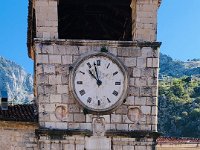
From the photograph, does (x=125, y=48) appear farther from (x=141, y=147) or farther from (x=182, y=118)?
(x=182, y=118)

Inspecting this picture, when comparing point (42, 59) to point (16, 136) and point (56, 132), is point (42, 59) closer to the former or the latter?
point (56, 132)

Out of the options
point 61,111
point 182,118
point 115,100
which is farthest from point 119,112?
point 182,118

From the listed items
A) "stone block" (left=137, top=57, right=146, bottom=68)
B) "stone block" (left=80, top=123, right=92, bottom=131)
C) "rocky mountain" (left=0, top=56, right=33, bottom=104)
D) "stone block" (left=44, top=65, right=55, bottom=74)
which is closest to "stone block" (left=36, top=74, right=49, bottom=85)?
"stone block" (left=44, top=65, right=55, bottom=74)

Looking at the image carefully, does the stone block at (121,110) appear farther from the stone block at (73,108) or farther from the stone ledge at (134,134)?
the stone block at (73,108)

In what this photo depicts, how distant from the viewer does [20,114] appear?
1703 centimetres

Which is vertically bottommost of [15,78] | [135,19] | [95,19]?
[15,78]

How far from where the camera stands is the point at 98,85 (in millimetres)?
14844

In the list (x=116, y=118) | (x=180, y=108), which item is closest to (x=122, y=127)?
(x=116, y=118)

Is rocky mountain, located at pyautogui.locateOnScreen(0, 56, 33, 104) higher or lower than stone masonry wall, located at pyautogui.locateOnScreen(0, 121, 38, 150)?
lower

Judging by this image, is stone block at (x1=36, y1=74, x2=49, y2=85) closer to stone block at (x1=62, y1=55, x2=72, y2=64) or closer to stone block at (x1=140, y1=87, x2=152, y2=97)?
stone block at (x1=62, y1=55, x2=72, y2=64)

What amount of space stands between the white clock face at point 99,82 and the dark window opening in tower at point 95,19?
2.17 m

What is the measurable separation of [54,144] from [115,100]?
1822mm

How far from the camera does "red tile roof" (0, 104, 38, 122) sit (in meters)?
16.7

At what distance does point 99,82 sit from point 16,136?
11.5ft
